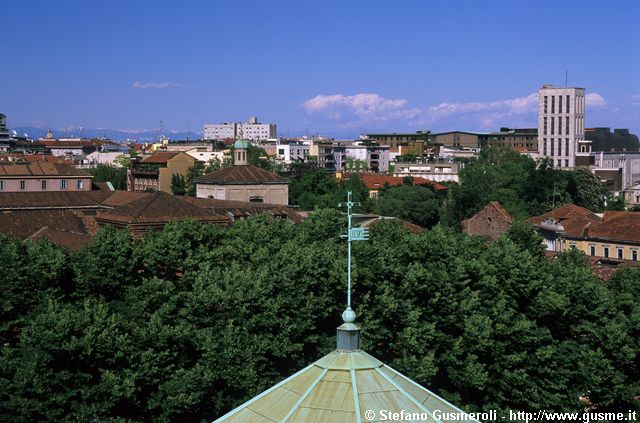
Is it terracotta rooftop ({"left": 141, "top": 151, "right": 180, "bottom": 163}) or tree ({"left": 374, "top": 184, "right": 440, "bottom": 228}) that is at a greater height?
terracotta rooftop ({"left": 141, "top": 151, "right": 180, "bottom": 163})

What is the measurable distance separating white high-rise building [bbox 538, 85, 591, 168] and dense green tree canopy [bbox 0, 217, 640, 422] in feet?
423

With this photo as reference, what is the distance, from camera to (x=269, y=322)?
1083 inches

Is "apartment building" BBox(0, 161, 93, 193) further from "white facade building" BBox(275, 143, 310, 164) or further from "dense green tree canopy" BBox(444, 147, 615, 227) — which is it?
"white facade building" BBox(275, 143, 310, 164)

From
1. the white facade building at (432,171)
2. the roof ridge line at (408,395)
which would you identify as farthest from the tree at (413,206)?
the roof ridge line at (408,395)

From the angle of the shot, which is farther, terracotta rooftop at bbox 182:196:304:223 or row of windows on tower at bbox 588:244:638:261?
row of windows on tower at bbox 588:244:638:261

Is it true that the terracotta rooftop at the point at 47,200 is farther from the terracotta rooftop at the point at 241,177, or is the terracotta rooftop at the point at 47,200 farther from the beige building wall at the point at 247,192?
the terracotta rooftop at the point at 241,177

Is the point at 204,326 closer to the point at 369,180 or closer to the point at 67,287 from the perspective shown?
the point at 67,287

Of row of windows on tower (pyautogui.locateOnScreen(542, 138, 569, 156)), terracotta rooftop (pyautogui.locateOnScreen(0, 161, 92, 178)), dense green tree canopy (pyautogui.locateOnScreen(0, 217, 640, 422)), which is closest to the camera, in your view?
dense green tree canopy (pyautogui.locateOnScreen(0, 217, 640, 422))

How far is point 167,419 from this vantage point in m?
24.9

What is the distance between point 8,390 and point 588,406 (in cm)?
1897

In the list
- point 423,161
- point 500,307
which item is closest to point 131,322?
point 500,307

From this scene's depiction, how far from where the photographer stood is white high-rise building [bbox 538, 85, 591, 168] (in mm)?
158625

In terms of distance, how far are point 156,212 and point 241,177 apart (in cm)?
2675

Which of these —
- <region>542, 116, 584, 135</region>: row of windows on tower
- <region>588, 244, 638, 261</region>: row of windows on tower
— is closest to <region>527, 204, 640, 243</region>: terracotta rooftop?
<region>588, 244, 638, 261</region>: row of windows on tower
